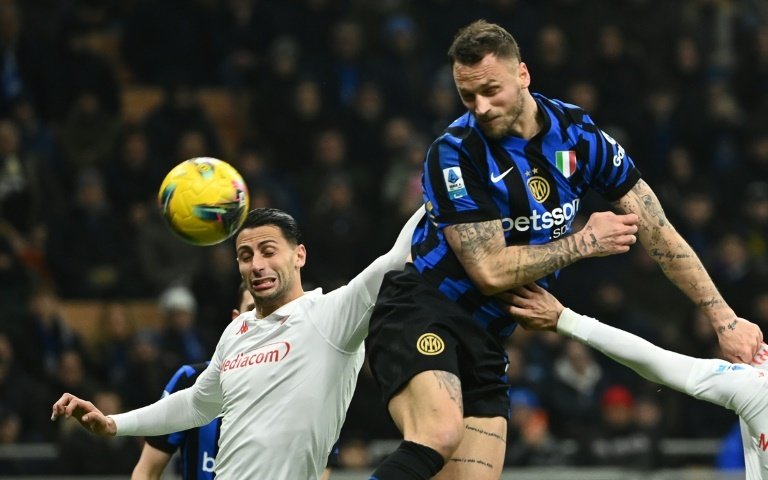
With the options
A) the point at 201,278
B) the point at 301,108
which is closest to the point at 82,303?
the point at 201,278

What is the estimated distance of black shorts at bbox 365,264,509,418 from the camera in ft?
16.9

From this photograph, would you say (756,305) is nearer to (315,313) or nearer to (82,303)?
(82,303)

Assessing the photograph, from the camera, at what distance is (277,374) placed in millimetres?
5602

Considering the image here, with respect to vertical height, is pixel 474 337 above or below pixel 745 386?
above

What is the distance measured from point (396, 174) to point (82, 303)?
10.6 ft

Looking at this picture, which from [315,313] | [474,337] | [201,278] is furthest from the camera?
[201,278]

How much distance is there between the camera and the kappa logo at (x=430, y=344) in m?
5.12

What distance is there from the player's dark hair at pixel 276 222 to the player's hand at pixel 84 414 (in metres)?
0.99

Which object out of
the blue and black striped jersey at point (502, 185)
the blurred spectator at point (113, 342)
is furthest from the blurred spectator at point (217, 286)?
the blue and black striped jersey at point (502, 185)

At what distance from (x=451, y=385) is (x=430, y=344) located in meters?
0.18

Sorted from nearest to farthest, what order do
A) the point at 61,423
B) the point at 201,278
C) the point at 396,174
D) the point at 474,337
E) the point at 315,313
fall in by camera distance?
the point at 474,337 < the point at 315,313 < the point at 61,423 < the point at 201,278 < the point at 396,174

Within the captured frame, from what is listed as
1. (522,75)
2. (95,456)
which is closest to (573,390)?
(95,456)

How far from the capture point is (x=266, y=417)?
5543mm

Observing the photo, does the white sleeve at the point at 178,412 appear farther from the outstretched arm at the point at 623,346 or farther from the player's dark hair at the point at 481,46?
the player's dark hair at the point at 481,46
